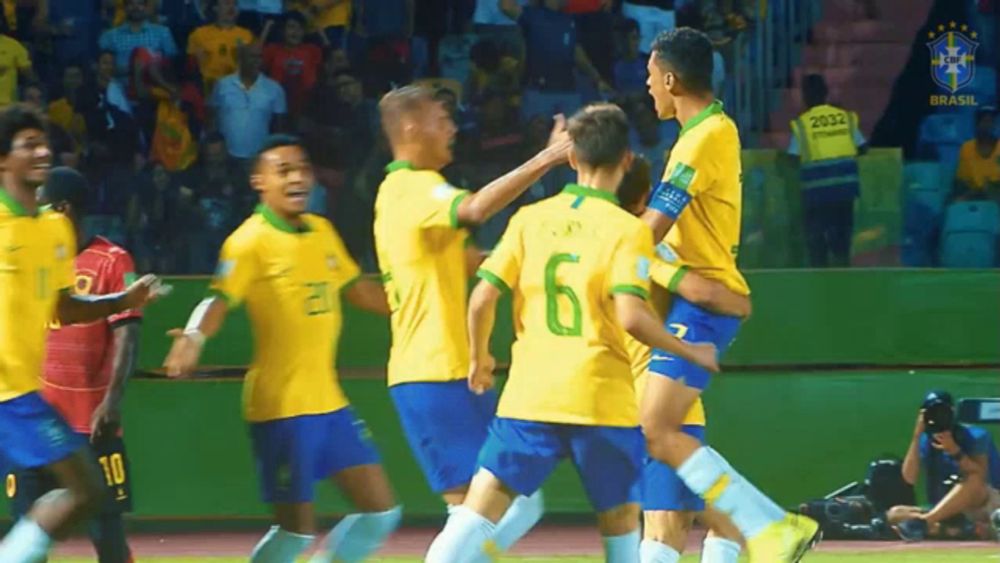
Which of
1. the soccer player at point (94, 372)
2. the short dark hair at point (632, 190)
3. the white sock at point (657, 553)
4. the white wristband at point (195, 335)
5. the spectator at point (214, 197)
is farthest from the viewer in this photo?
the spectator at point (214, 197)

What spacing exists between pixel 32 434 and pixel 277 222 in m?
1.29

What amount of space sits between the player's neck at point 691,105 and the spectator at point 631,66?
23.6 feet

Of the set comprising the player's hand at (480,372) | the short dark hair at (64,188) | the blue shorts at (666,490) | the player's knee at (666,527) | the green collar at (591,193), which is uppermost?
the green collar at (591,193)

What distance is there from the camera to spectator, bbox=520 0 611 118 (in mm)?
16297

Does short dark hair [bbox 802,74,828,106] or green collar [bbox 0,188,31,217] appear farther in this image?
short dark hair [bbox 802,74,828,106]

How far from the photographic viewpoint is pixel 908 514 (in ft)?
44.6

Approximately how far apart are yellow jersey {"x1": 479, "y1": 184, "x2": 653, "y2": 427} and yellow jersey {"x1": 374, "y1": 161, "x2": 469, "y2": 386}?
976 mm

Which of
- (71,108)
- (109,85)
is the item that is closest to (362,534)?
(71,108)

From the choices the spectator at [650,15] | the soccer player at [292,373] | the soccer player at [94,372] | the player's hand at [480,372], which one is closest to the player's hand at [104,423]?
the soccer player at [94,372]

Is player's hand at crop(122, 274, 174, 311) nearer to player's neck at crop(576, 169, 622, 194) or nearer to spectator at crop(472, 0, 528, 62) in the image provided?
player's neck at crop(576, 169, 622, 194)

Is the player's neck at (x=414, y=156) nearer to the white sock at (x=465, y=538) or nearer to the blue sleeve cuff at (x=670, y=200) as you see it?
the blue sleeve cuff at (x=670, y=200)

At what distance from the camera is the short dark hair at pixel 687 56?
356 inches

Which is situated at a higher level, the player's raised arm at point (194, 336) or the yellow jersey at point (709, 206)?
the yellow jersey at point (709, 206)

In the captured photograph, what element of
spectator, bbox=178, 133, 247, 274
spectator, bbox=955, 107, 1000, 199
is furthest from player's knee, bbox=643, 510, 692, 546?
spectator, bbox=955, 107, 1000, 199
